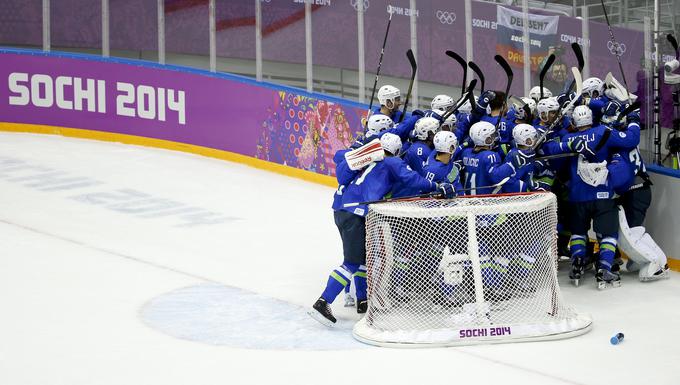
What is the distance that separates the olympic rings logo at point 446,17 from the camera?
452 inches

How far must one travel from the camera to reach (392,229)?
7133 millimetres

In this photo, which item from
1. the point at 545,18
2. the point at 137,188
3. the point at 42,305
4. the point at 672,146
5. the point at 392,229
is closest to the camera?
the point at 392,229

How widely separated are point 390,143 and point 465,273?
1.04 meters

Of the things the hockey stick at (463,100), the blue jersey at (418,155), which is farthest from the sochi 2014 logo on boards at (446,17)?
the blue jersey at (418,155)

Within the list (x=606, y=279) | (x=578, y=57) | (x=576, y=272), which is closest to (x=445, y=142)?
(x=576, y=272)

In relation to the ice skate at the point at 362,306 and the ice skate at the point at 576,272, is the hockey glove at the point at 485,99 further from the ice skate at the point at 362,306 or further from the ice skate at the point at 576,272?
the ice skate at the point at 362,306

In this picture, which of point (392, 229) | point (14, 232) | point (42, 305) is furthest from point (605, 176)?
point (14, 232)

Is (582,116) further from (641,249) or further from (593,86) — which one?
(641,249)

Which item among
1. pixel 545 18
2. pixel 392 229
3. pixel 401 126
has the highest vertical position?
pixel 545 18

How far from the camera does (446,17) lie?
11547 mm

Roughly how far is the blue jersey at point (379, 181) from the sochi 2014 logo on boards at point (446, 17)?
440 centimetres

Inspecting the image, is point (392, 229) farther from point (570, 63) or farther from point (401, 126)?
point (570, 63)

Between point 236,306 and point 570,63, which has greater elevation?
point 570,63

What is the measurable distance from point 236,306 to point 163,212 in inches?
131
